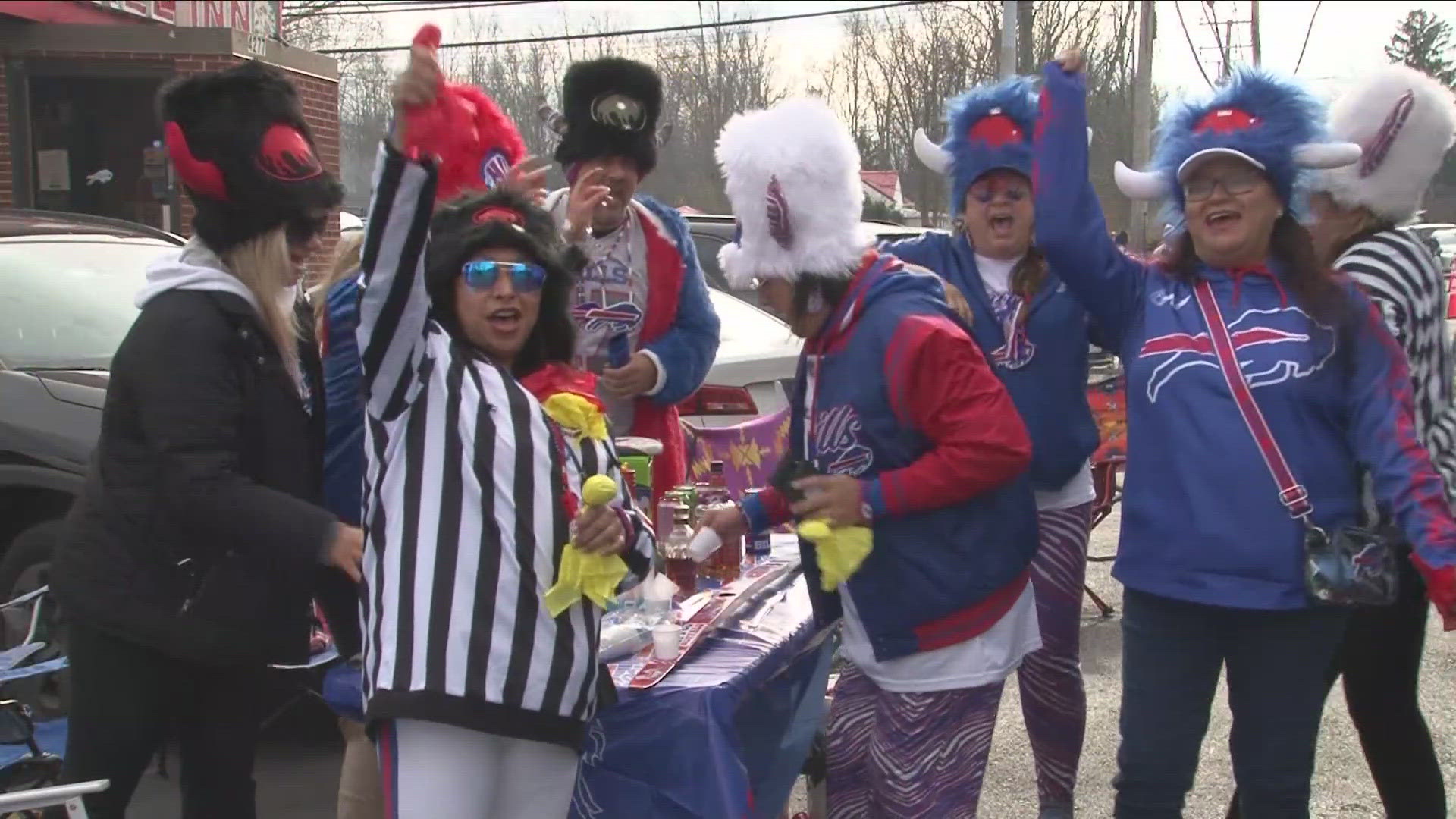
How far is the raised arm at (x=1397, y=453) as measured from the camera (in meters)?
2.42

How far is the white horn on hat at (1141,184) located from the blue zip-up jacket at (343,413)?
1.67 metres

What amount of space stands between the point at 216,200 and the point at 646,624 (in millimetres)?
1236

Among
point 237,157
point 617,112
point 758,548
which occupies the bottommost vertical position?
point 758,548

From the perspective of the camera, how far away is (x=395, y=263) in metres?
2.12

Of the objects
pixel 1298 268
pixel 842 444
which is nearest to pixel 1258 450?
pixel 1298 268

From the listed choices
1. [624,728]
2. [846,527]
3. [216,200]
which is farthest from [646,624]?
[216,200]

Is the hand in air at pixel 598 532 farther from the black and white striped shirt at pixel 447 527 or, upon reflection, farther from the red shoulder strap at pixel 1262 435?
the red shoulder strap at pixel 1262 435

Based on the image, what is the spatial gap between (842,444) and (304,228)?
1.13 metres

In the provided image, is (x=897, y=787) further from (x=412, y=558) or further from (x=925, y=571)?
(x=412, y=558)

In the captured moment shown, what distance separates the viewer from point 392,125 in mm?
2113

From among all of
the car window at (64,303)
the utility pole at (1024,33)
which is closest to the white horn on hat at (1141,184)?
the car window at (64,303)

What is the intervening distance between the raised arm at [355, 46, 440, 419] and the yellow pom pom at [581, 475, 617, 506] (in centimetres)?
35

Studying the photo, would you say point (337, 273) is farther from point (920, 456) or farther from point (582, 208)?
point (920, 456)

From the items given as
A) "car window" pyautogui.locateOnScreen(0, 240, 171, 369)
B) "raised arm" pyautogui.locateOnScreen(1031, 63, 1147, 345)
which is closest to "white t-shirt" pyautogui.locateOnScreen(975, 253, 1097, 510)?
"raised arm" pyautogui.locateOnScreen(1031, 63, 1147, 345)
